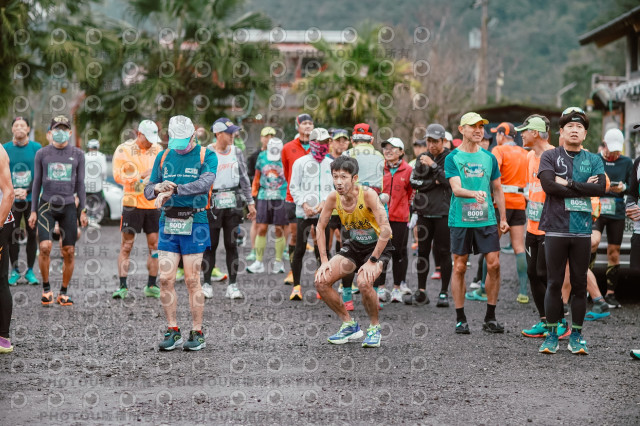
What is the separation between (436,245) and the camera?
1070 cm

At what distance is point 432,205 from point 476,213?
206 centimetres

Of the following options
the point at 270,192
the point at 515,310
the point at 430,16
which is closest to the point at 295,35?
the point at 430,16

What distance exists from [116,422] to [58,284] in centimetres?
682

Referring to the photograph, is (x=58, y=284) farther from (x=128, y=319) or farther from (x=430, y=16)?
(x=430, y=16)

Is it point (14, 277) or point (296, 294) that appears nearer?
point (296, 294)

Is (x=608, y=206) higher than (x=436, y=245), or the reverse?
(x=608, y=206)

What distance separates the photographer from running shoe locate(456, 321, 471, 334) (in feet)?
27.7

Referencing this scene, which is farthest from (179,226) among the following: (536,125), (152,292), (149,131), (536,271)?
(536,125)

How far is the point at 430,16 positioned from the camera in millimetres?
56531

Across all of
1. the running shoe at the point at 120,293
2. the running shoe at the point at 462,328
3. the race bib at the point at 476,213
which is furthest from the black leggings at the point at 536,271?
the running shoe at the point at 120,293

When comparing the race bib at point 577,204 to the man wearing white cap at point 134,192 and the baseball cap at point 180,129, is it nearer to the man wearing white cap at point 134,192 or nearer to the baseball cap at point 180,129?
the baseball cap at point 180,129

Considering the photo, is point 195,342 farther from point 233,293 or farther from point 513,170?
point 513,170

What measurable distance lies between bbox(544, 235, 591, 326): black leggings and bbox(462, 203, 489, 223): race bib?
3.05 ft

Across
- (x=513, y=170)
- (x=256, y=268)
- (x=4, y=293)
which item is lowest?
(x=256, y=268)
